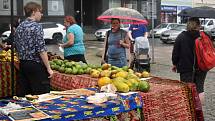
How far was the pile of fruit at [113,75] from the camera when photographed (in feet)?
16.0

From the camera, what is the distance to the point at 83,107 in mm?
4059

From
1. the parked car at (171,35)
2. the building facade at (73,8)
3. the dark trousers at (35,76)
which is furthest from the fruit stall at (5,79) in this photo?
the building facade at (73,8)

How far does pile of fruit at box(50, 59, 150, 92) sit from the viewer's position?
16.0 ft

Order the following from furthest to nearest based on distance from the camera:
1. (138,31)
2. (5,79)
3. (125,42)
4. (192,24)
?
1. (138,31)
2. (5,79)
3. (125,42)
4. (192,24)

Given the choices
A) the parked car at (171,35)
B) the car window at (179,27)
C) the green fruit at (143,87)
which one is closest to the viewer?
the green fruit at (143,87)

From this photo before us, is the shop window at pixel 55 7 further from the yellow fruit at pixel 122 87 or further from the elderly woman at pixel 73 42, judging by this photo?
the yellow fruit at pixel 122 87

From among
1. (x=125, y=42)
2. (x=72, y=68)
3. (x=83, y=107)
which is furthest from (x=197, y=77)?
(x=83, y=107)

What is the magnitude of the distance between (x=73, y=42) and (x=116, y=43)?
1171 millimetres

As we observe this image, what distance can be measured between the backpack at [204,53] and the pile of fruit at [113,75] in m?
1.09

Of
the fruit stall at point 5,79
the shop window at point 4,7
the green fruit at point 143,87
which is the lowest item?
the fruit stall at point 5,79

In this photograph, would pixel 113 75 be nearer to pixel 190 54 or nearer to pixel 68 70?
pixel 68 70

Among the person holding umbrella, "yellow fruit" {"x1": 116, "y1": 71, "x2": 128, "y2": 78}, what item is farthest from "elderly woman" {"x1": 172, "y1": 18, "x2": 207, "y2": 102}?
the person holding umbrella

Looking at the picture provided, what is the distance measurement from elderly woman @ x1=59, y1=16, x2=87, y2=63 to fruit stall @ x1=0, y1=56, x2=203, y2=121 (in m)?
2.26

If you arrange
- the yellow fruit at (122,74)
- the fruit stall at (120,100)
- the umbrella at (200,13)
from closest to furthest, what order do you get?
the fruit stall at (120,100), the yellow fruit at (122,74), the umbrella at (200,13)
